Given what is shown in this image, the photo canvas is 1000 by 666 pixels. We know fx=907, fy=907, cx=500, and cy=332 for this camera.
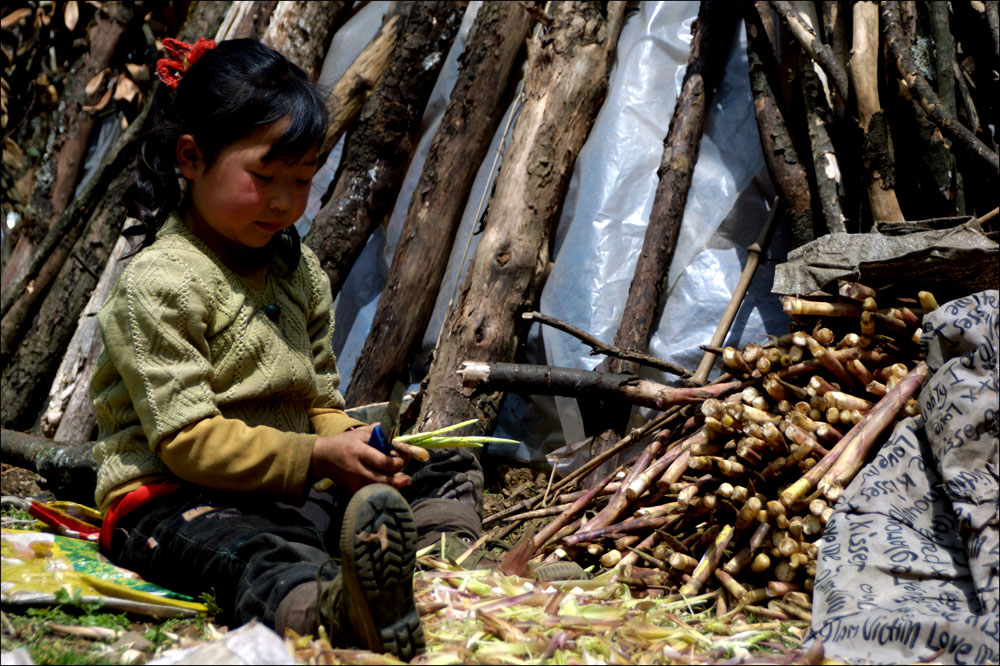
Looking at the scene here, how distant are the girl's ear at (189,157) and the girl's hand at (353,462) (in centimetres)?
77

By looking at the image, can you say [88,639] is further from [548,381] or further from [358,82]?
[358,82]

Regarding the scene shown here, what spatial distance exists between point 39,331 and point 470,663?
3780mm

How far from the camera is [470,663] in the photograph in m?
1.78

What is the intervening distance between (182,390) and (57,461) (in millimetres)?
1726

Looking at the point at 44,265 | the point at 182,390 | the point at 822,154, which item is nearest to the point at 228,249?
the point at 182,390

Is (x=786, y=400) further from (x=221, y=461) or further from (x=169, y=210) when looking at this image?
(x=169, y=210)

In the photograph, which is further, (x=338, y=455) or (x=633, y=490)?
(x=633, y=490)

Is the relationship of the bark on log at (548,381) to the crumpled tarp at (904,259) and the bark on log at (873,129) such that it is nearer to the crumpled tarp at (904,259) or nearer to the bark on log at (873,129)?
the crumpled tarp at (904,259)

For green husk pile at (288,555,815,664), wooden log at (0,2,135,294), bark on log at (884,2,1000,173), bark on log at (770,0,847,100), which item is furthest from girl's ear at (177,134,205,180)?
wooden log at (0,2,135,294)

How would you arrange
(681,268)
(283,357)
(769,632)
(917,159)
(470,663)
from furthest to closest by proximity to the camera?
(681,268) < (917,159) < (283,357) < (769,632) < (470,663)

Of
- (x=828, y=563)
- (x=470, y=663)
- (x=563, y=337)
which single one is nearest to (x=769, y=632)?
(x=828, y=563)

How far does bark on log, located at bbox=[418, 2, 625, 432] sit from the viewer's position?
359 centimetres

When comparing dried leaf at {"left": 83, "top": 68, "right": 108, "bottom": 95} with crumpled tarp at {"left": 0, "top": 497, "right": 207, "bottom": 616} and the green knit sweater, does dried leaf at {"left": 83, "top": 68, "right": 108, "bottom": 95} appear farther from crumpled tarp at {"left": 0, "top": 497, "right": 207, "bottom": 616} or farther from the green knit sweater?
crumpled tarp at {"left": 0, "top": 497, "right": 207, "bottom": 616}

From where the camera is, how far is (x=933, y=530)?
214cm
